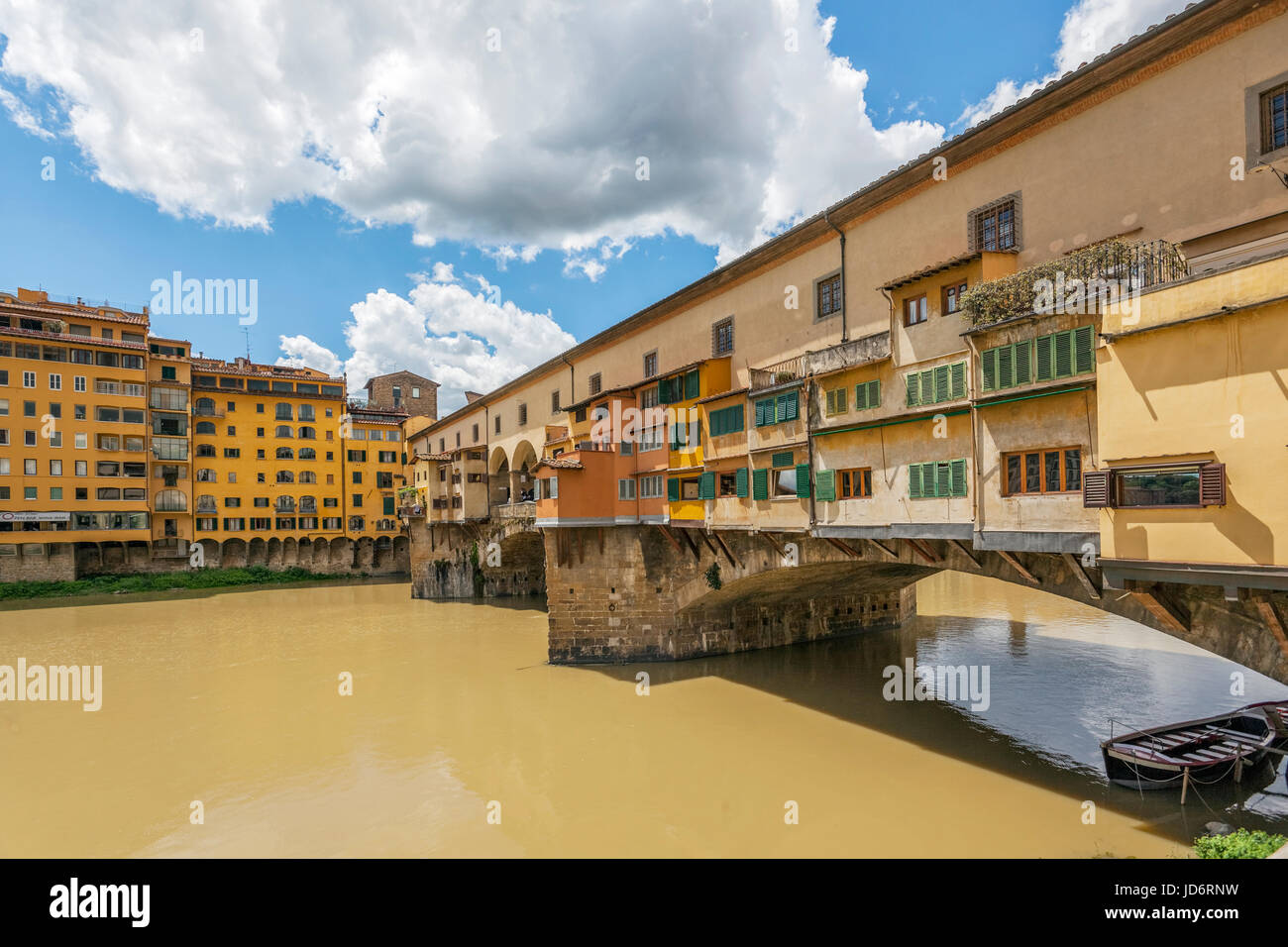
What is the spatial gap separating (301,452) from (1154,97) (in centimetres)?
6260

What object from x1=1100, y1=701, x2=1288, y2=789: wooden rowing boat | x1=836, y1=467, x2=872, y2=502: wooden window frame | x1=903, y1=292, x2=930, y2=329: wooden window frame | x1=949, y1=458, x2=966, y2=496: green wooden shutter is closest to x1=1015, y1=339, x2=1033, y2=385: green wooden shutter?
x1=949, y1=458, x2=966, y2=496: green wooden shutter

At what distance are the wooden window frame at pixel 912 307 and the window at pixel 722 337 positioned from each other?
8.82 metres

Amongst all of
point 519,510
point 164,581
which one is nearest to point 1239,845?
point 519,510

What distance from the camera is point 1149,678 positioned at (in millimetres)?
21609

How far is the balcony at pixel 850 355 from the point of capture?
622 inches

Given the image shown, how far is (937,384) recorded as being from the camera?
1423 centimetres

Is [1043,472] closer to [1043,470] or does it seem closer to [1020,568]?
[1043,470]

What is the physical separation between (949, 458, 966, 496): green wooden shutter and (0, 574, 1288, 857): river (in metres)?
6.33

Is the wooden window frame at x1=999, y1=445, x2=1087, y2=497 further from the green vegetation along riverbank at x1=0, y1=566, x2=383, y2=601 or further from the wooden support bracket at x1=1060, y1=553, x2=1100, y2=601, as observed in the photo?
the green vegetation along riverbank at x1=0, y1=566, x2=383, y2=601

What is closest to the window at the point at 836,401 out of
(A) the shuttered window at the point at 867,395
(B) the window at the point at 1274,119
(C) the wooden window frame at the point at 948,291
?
(A) the shuttered window at the point at 867,395

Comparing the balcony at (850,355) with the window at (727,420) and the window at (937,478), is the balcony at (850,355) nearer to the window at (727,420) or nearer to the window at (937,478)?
the window at (937,478)

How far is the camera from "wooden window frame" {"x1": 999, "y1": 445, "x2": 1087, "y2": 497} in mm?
11883

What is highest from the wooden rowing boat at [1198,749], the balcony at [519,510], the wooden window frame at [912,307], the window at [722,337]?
the window at [722,337]
